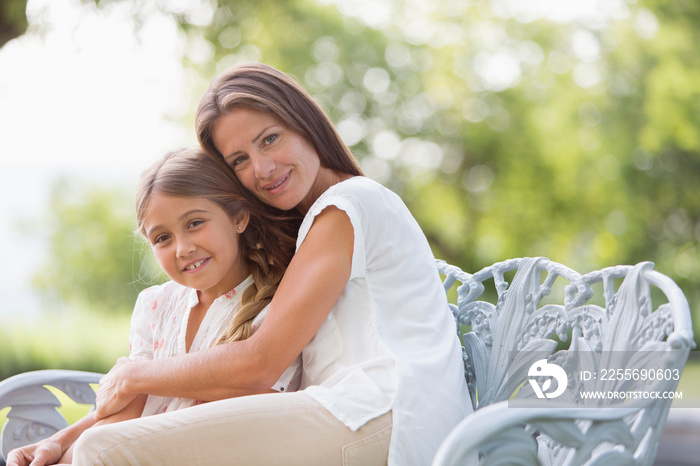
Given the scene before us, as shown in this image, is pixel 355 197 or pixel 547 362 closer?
pixel 355 197

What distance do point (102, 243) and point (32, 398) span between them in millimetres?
7574

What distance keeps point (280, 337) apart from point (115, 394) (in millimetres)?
539

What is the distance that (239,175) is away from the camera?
2.04m

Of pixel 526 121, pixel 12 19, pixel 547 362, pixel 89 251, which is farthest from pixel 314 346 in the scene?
pixel 526 121

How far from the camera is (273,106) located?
191cm

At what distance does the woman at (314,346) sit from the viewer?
4.88 ft

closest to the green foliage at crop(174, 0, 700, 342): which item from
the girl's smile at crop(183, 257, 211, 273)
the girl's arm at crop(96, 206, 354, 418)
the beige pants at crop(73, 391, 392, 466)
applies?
the girl's smile at crop(183, 257, 211, 273)

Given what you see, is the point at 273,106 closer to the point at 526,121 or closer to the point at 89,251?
the point at 89,251

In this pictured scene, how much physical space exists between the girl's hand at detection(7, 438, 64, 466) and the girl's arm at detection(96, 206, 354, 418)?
1.37 ft

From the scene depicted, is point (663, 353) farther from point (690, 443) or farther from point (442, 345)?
point (690, 443)

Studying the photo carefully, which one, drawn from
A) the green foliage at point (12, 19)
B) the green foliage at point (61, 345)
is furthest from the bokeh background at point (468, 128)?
the green foliage at point (12, 19)

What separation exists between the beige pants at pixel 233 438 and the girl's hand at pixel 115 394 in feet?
1.07

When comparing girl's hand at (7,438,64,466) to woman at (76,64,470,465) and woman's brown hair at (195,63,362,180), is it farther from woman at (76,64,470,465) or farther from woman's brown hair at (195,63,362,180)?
woman's brown hair at (195,63,362,180)

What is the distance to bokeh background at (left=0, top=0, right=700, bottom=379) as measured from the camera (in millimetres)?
9312
